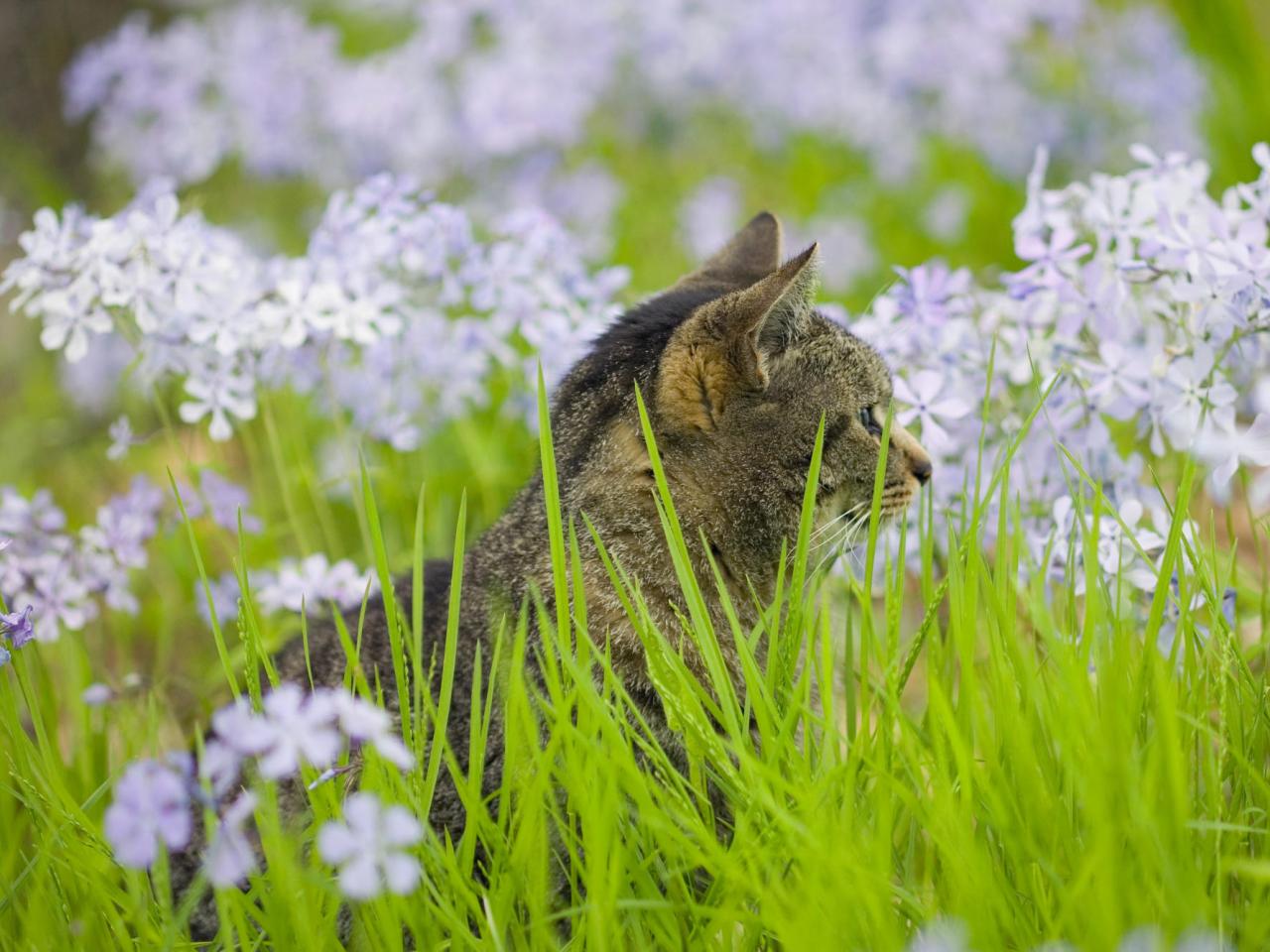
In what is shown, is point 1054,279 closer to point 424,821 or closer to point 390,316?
point 390,316

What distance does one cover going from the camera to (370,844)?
1016mm

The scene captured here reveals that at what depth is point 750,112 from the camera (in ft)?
17.9

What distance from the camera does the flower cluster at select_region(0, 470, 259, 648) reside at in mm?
2260

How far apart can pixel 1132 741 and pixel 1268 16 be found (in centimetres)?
493

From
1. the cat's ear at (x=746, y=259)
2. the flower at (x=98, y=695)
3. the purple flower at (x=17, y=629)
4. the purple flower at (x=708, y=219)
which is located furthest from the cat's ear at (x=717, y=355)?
the purple flower at (x=708, y=219)

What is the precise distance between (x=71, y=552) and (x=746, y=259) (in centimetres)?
148

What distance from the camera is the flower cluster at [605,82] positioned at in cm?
418

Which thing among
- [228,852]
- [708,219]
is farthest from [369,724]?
[708,219]

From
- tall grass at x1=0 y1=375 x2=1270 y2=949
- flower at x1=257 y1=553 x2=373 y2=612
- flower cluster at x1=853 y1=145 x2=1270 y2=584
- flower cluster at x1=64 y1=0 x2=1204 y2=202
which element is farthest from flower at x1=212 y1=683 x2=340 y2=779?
flower cluster at x1=64 y1=0 x2=1204 y2=202

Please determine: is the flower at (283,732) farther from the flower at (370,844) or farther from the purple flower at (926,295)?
the purple flower at (926,295)

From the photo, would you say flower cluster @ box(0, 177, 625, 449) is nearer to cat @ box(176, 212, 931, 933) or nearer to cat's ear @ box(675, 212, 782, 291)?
cat's ear @ box(675, 212, 782, 291)

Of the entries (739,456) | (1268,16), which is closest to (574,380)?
(739,456)

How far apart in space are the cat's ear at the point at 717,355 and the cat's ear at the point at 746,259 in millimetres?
390

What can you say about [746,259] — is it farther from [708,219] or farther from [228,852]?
[708,219]
